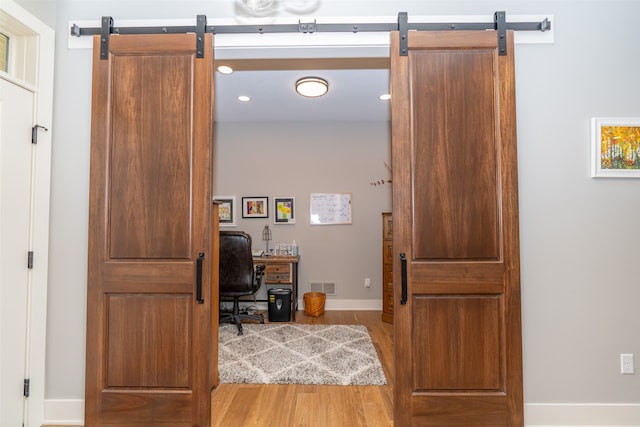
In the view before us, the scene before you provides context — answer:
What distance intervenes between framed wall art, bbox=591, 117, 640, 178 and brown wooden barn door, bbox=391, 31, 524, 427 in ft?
1.77

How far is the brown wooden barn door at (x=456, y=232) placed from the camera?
187 cm

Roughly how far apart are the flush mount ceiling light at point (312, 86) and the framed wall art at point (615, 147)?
2.43 m

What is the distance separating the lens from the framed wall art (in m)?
1.98

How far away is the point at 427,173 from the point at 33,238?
7.50 ft

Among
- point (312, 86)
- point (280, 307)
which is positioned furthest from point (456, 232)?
point (280, 307)

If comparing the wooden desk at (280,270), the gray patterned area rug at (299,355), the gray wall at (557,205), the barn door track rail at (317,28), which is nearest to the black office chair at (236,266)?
the gray patterned area rug at (299,355)

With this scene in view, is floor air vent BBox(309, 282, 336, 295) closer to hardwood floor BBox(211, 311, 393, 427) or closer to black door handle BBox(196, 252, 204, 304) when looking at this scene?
hardwood floor BBox(211, 311, 393, 427)

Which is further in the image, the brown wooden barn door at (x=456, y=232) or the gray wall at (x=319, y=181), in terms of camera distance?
the gray wall at (x=319, y=181)

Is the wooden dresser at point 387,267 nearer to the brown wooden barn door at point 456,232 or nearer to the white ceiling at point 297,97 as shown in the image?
the white ceiling at point 297,97

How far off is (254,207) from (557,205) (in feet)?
12.6

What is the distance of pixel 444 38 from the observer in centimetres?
193

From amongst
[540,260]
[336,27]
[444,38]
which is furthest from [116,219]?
[540,260]

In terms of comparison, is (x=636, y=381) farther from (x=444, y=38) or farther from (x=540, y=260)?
(x=444, y=38)

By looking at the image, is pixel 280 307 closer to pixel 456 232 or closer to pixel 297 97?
pixel 297 97
